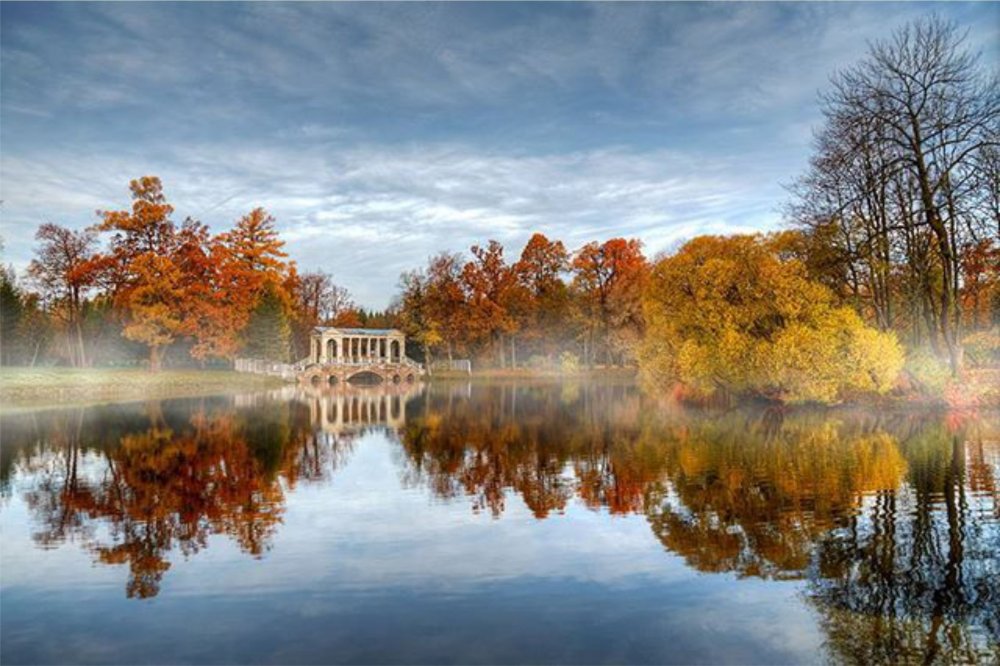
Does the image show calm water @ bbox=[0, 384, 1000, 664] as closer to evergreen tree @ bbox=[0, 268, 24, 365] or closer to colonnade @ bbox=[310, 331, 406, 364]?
colonnade @ bbox=[310, 331, 406, 364]

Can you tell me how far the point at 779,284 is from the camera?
119ft

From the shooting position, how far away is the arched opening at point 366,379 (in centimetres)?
7981

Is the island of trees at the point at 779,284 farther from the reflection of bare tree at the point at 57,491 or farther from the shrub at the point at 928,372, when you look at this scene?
the reflection of bare tree at the point at 57,491

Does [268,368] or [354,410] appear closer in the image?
[354,410]

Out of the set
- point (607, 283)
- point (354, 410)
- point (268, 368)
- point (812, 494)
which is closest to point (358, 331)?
point (268, 368)

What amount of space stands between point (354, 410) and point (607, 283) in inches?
1847

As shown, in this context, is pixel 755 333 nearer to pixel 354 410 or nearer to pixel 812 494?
pixel 354 410

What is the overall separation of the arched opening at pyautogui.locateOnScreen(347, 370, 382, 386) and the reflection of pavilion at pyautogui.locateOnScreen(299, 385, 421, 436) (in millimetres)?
17222

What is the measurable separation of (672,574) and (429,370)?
7711 centimetres

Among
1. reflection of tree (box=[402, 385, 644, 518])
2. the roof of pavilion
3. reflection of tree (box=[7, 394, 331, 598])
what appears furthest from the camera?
the roof of pavilion

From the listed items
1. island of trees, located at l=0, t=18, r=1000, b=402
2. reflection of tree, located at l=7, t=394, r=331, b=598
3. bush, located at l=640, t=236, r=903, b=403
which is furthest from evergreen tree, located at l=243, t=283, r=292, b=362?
bush, located at l=640, t=236, r=903, b=403

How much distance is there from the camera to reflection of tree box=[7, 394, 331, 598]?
1266 centimetres

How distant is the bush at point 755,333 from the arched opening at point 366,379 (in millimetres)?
41219

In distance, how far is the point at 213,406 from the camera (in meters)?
42.6
